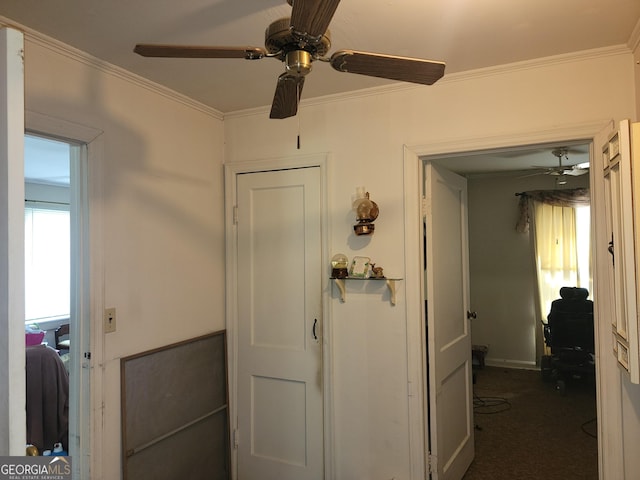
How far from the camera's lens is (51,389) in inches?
135

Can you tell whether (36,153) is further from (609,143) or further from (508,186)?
(508,186)

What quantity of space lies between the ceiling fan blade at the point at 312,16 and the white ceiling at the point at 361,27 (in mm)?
572

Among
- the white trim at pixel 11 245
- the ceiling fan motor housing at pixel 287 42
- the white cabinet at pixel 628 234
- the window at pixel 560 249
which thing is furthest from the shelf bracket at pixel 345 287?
the window at pixel 560 249

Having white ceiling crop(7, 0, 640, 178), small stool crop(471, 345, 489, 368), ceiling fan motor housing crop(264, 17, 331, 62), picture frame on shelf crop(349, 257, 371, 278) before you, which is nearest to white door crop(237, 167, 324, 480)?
picture frame on shelf crop(349, 257, 371, 278)

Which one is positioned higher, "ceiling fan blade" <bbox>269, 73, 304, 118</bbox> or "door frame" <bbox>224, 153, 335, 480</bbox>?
"ceiling fan blade" <bbox>269, 73, 304, 118</bbox>

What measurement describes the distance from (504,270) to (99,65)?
495cm

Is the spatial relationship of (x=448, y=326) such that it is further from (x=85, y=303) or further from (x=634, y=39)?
(x=85, y=303)

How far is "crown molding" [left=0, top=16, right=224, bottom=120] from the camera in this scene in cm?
176

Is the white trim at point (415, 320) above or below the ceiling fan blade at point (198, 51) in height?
below

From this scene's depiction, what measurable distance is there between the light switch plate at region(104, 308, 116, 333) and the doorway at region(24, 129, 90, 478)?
0.28 feet

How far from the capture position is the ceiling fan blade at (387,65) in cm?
121

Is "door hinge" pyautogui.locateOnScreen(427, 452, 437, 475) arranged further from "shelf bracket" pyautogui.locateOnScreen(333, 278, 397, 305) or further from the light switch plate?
the light switch plate

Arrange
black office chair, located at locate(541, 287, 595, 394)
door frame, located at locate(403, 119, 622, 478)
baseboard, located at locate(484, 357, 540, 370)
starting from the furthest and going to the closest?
baseboard, located at locate(484, 357, 540, 370)
black office chair, located at locate(541, 287, 595, 394)
door frame, located at locate(403, 119, 622, 478)

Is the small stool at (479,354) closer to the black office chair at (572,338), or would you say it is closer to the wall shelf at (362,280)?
the black office chair at (572,338)
